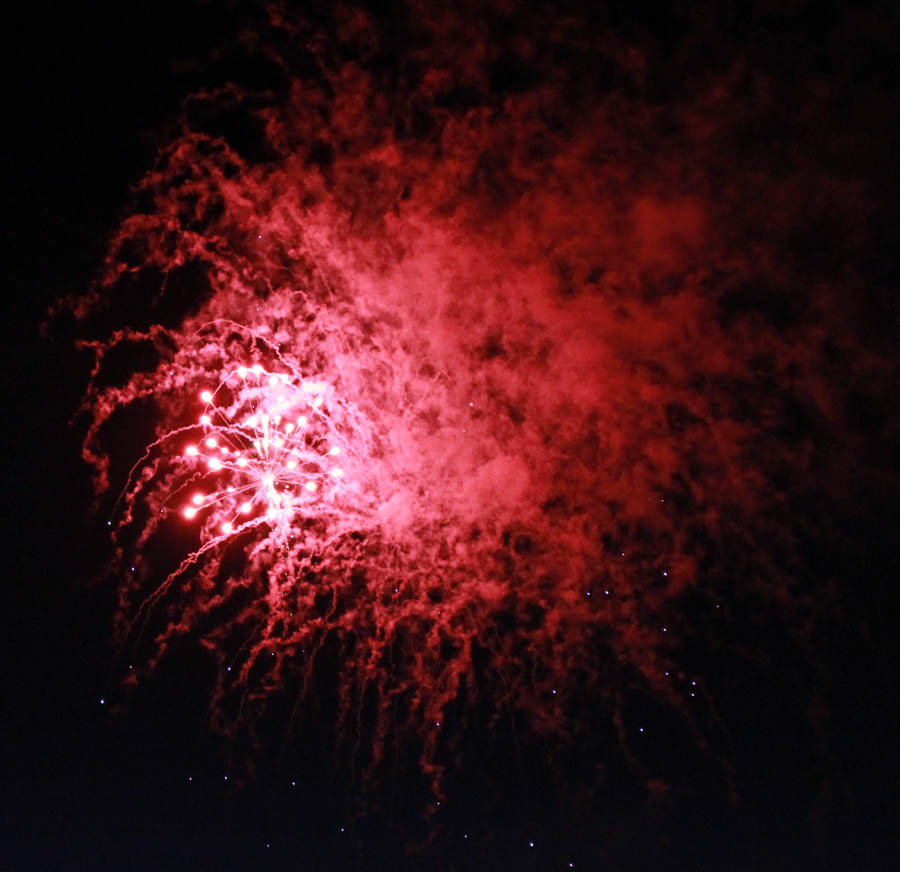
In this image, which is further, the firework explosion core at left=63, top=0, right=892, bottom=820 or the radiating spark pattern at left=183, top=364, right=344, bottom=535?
the radiating spark pattern at left=183, top=364, right=344, bottom=535

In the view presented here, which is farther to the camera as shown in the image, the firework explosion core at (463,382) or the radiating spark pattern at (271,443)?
the radiating spark pattern at (271,443)

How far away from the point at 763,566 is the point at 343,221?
323 centimetres

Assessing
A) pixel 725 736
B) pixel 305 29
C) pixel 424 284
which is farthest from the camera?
pixel 725 736

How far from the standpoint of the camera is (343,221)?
384cm

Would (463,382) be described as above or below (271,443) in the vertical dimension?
above

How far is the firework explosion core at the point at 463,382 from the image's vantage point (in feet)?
12.1

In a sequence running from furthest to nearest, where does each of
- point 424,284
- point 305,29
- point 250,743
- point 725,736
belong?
point 250,743 < point 725,736 < point 424,284 < point 305,29

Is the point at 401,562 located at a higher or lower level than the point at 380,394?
lower

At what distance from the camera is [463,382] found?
3979 millimetres

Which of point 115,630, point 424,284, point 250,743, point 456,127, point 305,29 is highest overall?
point 305,29

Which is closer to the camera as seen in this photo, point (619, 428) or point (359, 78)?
point (359, 78)

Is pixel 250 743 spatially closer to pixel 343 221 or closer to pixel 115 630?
pixel 115 630

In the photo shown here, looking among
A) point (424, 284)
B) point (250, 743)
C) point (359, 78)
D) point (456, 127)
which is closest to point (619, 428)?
point (424, 284)

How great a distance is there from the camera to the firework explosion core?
3678mm
